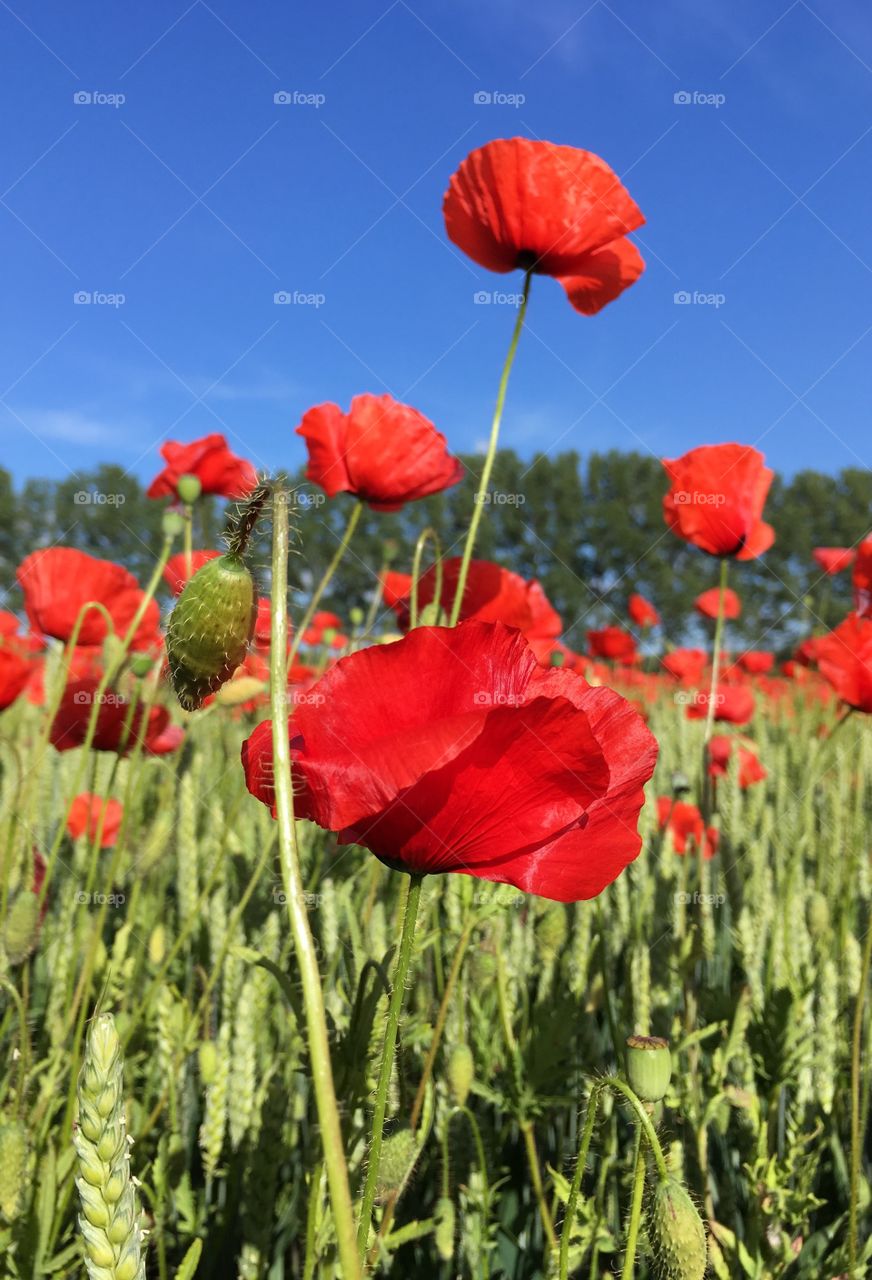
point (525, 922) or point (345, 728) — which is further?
point (525, 922)

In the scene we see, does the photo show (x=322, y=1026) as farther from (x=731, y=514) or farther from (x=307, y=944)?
(x=731, y=514)

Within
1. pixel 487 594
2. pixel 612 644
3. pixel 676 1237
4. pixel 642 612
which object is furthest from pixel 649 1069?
pixel 642 612

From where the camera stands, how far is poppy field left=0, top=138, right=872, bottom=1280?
0.39 m

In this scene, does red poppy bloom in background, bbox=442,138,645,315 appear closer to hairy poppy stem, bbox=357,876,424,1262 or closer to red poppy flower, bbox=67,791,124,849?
hairy poppy stem, bbox=357,876,424,1262

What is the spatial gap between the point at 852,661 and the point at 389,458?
661 mm

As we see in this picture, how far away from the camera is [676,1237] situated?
0.44 metres

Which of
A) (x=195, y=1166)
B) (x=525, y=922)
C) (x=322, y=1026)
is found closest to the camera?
(x=322, y=1026)

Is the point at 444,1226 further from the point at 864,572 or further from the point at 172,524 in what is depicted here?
the point at 864,572

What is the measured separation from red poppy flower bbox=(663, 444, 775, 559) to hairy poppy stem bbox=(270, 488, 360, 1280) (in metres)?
0.96

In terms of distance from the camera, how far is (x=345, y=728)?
41cm

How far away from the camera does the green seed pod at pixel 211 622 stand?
36 cm

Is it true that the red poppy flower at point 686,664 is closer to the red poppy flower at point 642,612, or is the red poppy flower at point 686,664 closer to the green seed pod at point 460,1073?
the red poppy flower at point 642,612

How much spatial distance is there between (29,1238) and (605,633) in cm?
209

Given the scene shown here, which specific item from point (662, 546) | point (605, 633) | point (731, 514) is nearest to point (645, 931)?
point (731, 514)
